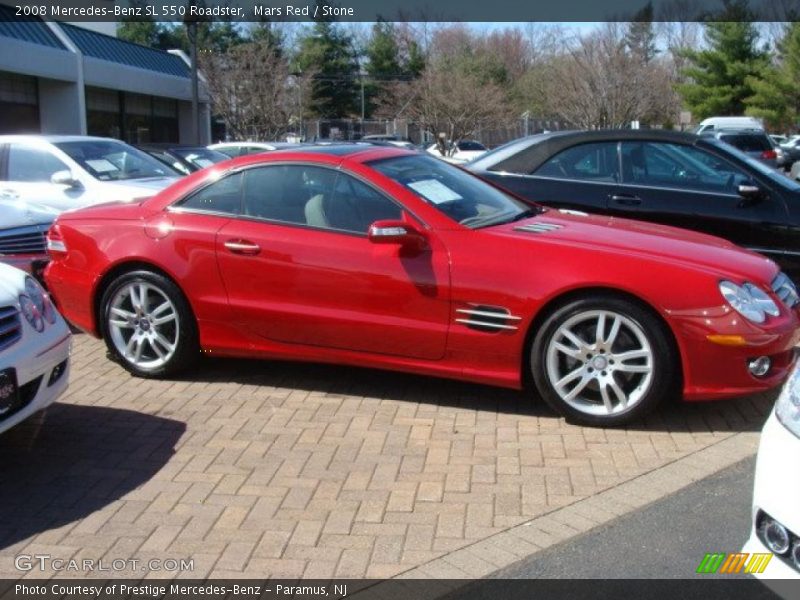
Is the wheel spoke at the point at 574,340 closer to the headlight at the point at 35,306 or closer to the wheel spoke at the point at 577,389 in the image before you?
the wheel spoke at the point at 577,389

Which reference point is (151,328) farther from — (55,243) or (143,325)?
(55,243)

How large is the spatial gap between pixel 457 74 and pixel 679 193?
91.1 feet

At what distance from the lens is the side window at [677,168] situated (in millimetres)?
7379

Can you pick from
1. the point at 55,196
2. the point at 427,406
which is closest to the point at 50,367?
the point at 427,406

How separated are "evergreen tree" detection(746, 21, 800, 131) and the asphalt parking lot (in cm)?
4322

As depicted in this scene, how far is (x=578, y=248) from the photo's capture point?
504 cm

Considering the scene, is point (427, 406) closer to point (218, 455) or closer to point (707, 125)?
point (218, 455)

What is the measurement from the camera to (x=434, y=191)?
5.61 meters

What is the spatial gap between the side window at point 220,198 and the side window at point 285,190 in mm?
59

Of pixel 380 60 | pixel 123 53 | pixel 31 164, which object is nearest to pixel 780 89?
pixel 380 60

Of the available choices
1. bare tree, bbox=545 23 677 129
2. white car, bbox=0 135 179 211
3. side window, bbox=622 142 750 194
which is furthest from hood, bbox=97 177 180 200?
bare tree, bbox=545 23 677 129

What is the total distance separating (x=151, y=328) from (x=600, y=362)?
2.94 meters

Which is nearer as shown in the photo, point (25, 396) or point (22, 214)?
point (25, 396)

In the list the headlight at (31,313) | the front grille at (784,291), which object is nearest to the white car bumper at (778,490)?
the front grille at (784,291)
